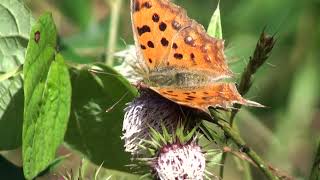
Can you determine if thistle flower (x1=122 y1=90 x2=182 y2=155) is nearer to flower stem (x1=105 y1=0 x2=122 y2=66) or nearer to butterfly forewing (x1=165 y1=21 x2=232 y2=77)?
butterfly forewing (x1=165 y1=21 x2=232 y2=77)

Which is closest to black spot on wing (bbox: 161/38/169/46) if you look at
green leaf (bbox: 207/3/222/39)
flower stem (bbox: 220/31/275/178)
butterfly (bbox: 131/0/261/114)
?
butterfly (bbox: 131/0/261/114)

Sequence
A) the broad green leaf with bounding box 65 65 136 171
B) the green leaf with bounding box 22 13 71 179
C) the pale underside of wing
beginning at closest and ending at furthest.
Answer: the pale underside of wing
the green leaf with bounding box 22 13 71 179
the broad green leaf with bounding box 65 65 136 171

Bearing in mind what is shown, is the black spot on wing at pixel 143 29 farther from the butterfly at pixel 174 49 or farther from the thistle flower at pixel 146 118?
the thistle flower at pixel 146 118

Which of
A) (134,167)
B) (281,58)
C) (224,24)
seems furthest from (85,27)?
(134,167)

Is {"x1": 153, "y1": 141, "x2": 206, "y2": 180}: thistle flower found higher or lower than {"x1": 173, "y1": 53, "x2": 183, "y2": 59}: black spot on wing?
lower

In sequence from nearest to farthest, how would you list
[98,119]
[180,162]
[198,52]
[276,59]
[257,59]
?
[180,162] < [257,59] < [198,52] < [98,119] < [276,59]

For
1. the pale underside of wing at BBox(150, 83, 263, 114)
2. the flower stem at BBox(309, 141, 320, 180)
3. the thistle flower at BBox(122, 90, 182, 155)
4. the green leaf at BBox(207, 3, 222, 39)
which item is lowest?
the flower stem at BBox(309, 141, 320, 180)

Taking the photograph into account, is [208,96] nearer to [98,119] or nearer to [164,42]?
[164,42]

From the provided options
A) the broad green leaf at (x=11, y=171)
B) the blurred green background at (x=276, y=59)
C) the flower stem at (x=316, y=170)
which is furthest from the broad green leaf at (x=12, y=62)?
the blurred green background at (x=276, y=59)

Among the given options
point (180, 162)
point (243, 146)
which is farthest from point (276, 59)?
point (180, 162)
